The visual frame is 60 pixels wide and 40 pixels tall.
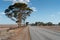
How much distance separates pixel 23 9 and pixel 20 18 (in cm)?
402

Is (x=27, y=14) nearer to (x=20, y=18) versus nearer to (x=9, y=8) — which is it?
(x=20, y=18)

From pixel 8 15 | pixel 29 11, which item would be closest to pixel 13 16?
pixel 8 15

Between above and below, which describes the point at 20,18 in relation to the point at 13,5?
below

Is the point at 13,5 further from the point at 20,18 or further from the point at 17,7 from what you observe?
the point at 20,18

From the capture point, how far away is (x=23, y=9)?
63.9m

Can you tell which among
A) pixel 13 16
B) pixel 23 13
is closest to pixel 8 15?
pixel 13 16

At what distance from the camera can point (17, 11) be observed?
64.2 metres

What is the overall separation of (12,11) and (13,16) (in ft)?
6.42

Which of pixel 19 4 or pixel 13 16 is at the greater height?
pixel 19 4

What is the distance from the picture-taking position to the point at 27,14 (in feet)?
219

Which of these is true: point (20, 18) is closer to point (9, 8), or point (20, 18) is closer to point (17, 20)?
point (17, 20)

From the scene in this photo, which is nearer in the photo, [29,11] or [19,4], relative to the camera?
[19,4]

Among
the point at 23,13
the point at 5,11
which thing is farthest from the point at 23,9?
the point at 5,11

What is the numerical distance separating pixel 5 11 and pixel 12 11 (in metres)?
2.98
